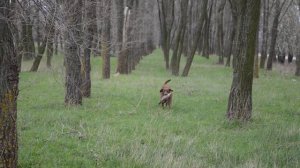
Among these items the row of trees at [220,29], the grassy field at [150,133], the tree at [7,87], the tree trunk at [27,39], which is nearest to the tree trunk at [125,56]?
the row of trees at [220,29]

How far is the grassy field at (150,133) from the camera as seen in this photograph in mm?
7199

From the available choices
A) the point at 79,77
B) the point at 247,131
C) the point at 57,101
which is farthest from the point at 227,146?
the point at 57,101

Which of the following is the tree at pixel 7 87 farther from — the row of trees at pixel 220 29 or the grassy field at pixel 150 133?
Result: the row of trees at pixel 220 29

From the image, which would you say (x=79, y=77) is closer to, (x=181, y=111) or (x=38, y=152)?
(x=181, y=111)

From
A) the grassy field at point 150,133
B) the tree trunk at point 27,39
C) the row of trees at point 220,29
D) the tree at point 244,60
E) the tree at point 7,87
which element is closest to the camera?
the tree at point 7,87

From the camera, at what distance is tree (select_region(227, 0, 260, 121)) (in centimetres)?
1073

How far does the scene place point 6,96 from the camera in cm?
578

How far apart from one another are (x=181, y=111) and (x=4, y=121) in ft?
22.7

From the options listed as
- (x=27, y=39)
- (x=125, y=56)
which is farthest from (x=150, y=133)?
(x=125, y=56)

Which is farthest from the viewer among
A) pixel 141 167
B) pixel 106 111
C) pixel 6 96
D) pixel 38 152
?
pixel 106 111

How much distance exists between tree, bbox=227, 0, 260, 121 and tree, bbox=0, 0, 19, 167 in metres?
6.24

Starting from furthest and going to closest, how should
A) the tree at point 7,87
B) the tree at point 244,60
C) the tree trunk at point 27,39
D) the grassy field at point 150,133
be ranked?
the tree at point 244,60 < the grassy field at point 150,133 < the tree trunk at point 27,39 < the tree at point 7,87

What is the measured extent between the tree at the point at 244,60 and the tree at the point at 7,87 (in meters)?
6.24

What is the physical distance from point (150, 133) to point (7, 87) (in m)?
3.86
